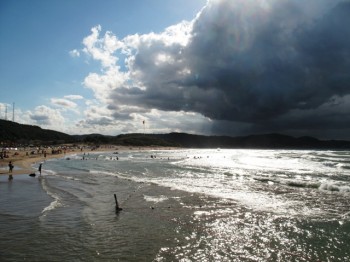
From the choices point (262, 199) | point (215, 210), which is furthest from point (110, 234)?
point (262, 199)

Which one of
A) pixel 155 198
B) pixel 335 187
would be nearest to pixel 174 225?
pixel 155 198

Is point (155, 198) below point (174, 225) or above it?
above

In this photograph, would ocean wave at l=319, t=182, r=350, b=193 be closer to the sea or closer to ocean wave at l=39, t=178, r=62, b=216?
the sea

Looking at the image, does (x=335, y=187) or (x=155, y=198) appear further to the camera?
(x=335, y=187)

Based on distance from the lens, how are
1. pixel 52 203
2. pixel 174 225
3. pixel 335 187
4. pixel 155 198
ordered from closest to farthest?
pixel 174 225 < pixel 52 203 < pixel 155 198 < pixel 335 187

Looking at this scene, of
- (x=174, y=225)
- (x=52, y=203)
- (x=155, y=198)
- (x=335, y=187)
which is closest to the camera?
(x=174, y=225)

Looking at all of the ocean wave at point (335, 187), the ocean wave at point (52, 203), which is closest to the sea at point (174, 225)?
the ocean wave at point (52, 203)

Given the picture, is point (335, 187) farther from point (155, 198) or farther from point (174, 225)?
point (174, 225)

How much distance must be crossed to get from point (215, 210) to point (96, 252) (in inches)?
484

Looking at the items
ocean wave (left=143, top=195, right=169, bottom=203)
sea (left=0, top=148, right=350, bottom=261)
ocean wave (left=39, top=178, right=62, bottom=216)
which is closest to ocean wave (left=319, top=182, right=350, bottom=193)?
sea (left=0, top=148, right=350, bottom=261)

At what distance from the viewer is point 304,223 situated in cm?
2152

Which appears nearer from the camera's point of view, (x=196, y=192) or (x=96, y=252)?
(x=96, y=252)

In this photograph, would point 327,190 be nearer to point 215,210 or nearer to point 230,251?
point 215,210

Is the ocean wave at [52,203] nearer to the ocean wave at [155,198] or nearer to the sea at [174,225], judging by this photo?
the sea at [174,225]
